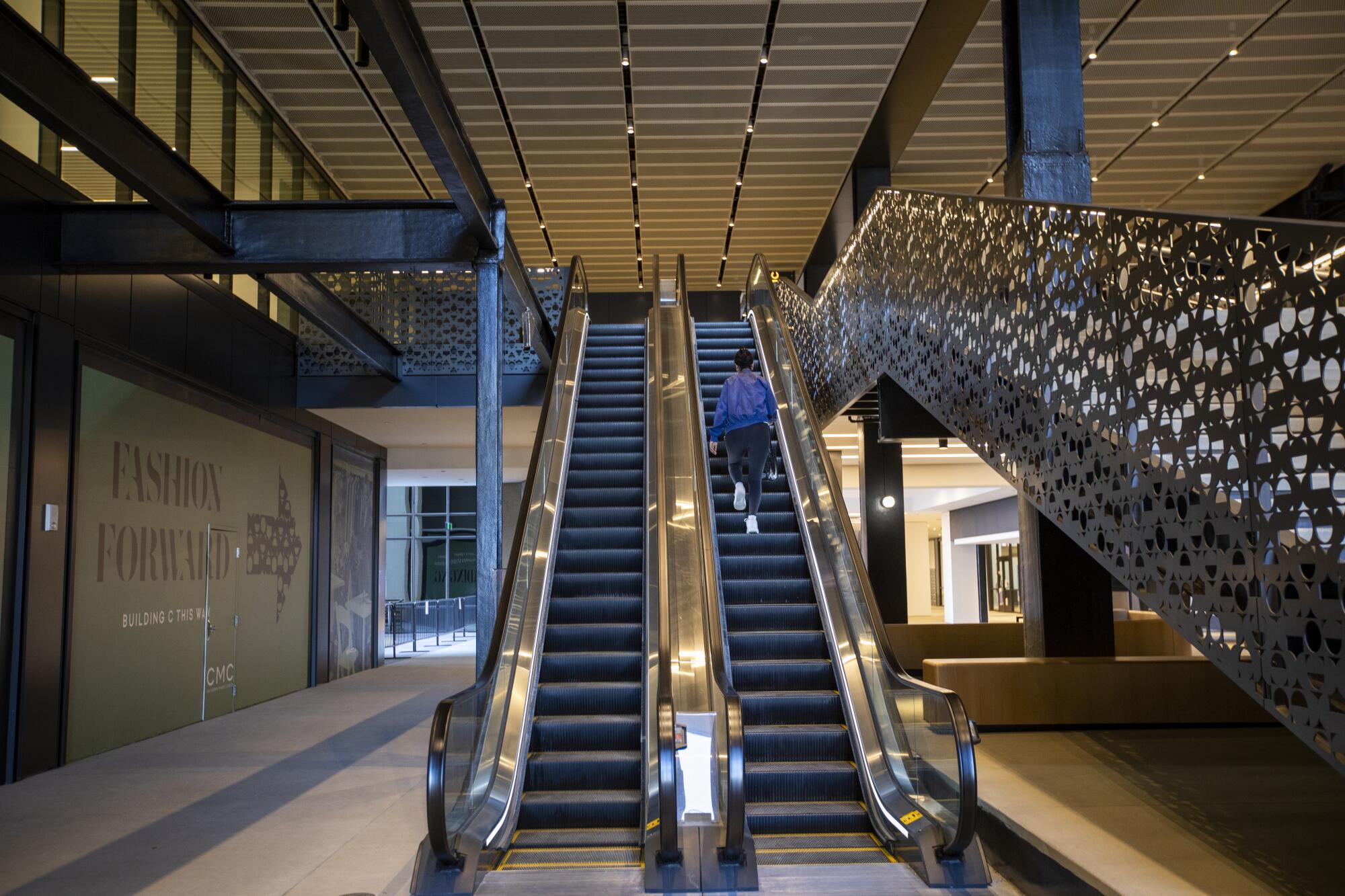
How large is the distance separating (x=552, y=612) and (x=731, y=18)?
606 cm

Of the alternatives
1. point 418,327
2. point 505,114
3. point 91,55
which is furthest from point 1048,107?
point 418,327

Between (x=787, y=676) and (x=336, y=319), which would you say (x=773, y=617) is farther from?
(x=336, y=319)

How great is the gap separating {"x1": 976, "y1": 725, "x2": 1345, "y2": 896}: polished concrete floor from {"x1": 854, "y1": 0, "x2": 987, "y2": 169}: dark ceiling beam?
6.50m

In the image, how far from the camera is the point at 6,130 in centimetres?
794

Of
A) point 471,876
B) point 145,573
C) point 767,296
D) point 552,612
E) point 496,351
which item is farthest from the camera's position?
point 767,296

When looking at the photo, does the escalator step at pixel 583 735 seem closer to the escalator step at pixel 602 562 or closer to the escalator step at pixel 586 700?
the escalator step at pixel 586 700

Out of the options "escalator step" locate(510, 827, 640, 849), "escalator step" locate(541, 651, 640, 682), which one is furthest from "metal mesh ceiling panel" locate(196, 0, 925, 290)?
"escalator step" locate(510, 827, 640, 849)

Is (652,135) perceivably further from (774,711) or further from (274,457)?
(774,711)

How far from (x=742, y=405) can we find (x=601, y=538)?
1.66 metres

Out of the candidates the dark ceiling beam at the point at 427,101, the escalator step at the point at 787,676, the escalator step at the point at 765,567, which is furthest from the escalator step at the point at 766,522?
the dark ceiling beam at the point at 427,101

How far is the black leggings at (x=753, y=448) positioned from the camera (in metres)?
8.91

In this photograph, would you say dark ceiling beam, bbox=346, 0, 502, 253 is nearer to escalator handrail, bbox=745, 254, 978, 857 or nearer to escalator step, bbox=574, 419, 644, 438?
escalator step, bbox=574, 419, 644, 438

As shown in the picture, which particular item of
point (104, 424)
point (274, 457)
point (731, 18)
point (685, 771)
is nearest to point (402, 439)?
point (274, 457)

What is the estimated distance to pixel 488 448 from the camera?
847cm
